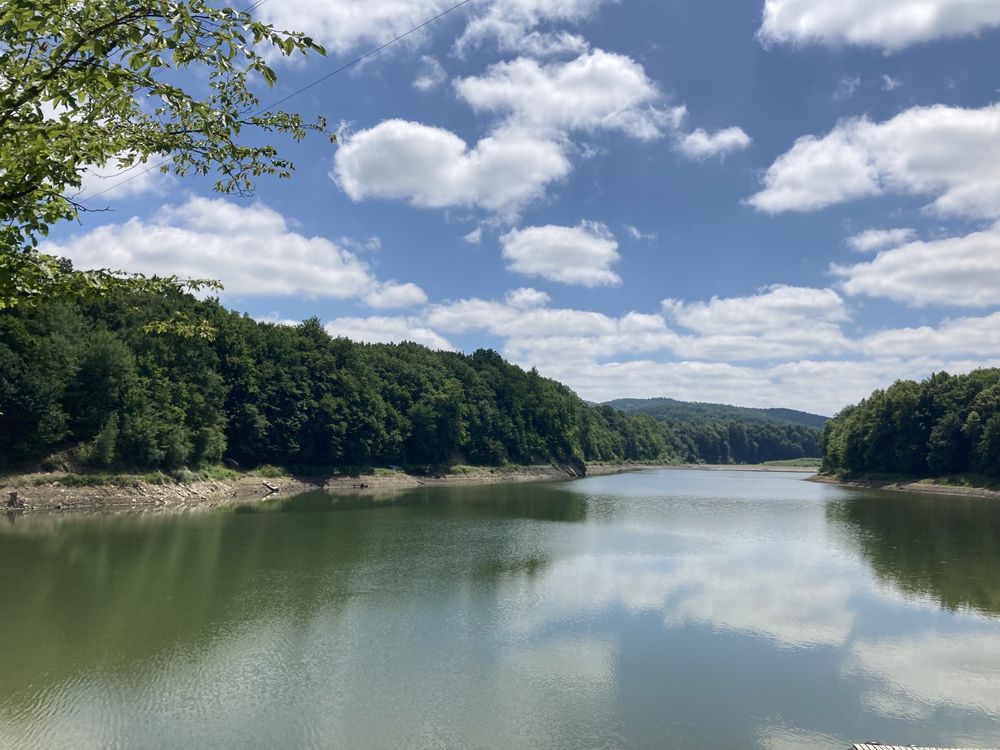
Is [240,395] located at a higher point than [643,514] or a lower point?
higher

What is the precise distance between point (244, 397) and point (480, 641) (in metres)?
52.2

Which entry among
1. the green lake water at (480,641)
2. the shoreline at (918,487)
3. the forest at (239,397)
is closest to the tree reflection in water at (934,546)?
the green lake water at (480,641)

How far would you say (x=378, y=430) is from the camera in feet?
237

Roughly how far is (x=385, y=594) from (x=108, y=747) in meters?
10.9

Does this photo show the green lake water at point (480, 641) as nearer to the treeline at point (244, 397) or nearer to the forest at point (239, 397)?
the forest at point (239, 397)

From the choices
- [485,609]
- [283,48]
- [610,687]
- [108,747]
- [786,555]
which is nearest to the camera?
[283,48]

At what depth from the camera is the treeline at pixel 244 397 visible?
132 ft

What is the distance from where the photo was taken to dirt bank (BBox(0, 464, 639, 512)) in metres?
38.4

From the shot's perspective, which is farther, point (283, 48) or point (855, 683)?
point (855, 683)

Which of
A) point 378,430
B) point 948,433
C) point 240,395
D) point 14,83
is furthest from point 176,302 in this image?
point 948,433

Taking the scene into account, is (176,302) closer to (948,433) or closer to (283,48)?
(283,48)

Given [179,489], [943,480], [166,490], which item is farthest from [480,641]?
[943,480]

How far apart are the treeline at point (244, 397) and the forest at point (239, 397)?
13cm

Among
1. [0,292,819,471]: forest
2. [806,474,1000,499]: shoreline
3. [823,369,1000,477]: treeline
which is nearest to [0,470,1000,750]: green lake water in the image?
[0,292,819,471]: forest
